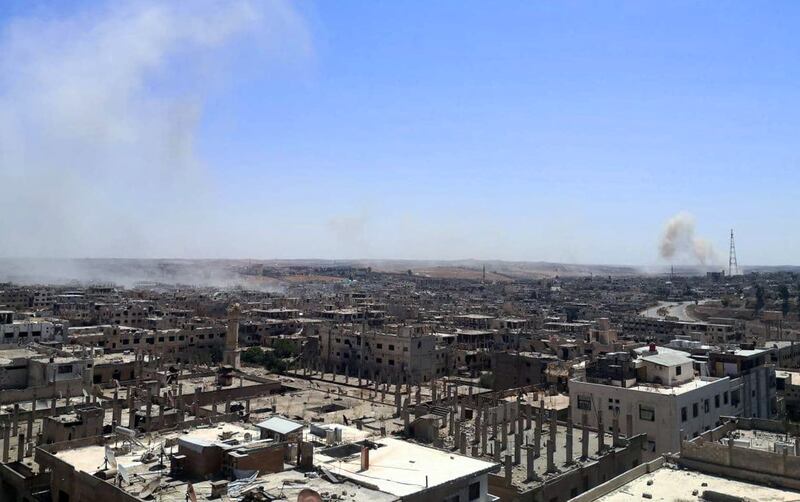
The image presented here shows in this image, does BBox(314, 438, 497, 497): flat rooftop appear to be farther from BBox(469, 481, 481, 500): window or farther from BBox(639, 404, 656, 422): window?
BBox(639, 404, 656, 422): window

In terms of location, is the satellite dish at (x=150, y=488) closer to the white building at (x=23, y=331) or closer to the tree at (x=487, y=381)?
the tree at (x=487, y=381)

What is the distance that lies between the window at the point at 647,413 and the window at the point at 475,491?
14478 millimetres

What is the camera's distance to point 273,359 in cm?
6856

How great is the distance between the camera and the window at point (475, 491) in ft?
62.4

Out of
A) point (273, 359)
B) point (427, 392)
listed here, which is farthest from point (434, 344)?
point (273, 359)

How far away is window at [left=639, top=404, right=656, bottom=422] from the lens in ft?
99.8

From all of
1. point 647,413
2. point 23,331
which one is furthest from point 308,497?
point 23,331

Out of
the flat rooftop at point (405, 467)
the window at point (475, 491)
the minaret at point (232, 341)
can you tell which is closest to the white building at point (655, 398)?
the flat rooftop at point (405, 467)

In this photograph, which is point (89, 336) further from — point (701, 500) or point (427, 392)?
point (701, 500)

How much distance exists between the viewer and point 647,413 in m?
30.7

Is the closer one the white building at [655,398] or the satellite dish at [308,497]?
the satellite dish at [308,497]

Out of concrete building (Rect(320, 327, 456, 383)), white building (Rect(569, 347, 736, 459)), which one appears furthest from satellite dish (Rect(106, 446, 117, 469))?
concrete building (Rect(320, 327, 456, 383))

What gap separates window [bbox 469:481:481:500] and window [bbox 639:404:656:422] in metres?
14.5

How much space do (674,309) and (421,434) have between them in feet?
415
